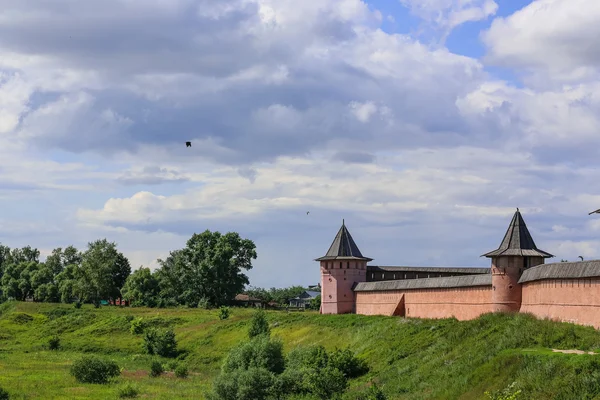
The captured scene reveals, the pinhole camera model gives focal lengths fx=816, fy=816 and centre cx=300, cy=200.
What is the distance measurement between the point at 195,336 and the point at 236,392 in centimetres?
2704

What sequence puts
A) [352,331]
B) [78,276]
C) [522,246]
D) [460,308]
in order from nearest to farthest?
1. [522,246]
2. [460,308]
3. [352,331]
4. [78,276]

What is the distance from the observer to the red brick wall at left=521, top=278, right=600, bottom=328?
3516 centimetres

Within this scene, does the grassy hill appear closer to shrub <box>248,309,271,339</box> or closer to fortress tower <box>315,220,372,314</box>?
shrub <box>248,309,271,339</box>

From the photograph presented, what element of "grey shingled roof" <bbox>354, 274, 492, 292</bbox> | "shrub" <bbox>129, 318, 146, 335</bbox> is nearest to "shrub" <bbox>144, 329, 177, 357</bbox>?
"shrub" <bbox>129, 318, 146, 335</bbox>

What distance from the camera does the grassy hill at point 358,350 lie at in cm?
3086

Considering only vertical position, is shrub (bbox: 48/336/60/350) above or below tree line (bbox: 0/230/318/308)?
below

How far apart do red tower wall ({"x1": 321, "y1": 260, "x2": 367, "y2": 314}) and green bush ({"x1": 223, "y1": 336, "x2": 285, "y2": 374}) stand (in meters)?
15.5

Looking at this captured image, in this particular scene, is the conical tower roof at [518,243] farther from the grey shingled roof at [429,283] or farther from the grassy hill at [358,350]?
the grassy hill at [358,350]

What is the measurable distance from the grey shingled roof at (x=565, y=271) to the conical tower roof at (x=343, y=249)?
23790 millimetres

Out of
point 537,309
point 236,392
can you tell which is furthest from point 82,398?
point 537,309

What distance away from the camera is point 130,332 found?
7219 cm

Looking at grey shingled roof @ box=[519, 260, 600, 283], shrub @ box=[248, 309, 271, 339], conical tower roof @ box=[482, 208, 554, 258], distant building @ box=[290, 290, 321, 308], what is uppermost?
conical tower roof @ box=[482, 208, 554, 258]

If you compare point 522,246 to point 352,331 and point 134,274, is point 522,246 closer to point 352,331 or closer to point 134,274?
point 352,331

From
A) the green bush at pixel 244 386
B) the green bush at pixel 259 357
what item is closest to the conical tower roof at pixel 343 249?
the green bush at pixel 259 357
